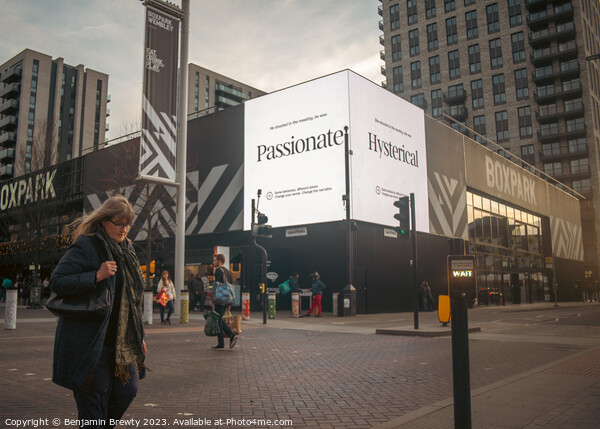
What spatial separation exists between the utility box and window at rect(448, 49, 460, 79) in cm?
5219

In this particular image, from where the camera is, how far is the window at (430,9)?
219ft

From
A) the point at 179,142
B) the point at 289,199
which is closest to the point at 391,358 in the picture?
the point at 179,142

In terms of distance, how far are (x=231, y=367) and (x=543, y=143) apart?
65.2m

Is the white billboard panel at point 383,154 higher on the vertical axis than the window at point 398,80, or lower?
lower

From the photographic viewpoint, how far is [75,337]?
2.88 meters

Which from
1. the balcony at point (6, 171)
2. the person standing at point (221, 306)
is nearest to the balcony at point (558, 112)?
the person standing at point (221, 306)

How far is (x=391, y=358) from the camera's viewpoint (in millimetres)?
8875

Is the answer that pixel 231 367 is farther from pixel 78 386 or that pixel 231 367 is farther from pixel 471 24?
pixel 471 24

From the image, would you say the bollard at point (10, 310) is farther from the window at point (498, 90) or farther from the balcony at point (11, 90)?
the balcony at point (11, 90)

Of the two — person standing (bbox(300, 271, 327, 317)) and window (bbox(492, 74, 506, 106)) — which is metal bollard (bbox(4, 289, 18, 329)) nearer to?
person standing (bbox(300, 271, 327, 317))

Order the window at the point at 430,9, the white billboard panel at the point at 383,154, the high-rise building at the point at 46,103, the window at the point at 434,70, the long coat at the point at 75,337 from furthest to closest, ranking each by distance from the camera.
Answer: the high-rise building at the point at 46,103
the window at the point at 430,9
the window at the point at 434,70
the white billboard panel at the point at 383,154
the long coat at the point at 75,337

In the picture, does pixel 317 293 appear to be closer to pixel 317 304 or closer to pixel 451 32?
pixel 317 304

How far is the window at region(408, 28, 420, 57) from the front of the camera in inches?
2672

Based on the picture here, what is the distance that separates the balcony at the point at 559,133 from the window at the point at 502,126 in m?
3.92
